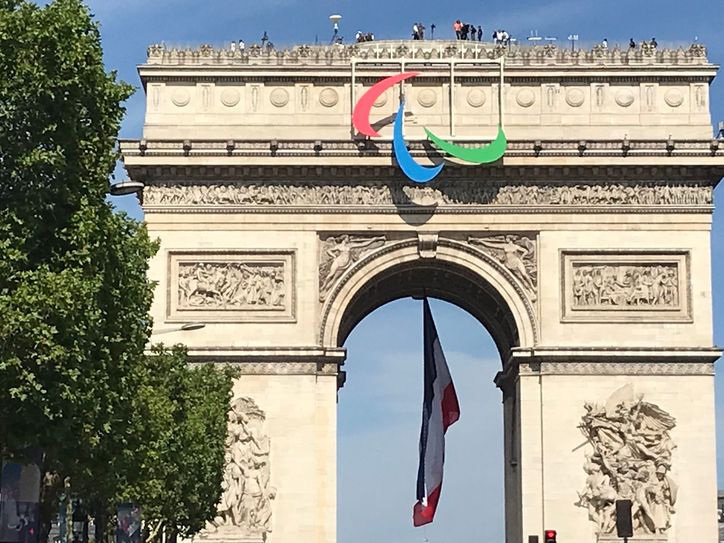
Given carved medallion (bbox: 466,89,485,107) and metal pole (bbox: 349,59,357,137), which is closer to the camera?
metal pole (bbox: 349,59,357,137)

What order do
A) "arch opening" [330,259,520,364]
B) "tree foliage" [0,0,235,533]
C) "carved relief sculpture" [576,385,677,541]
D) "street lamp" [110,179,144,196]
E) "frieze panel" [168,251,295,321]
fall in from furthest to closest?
"arch opening" [330,259,520,364], "frieze panel" [168,251,295,321], "carved relief sculpture" [576,385,677,541], "street lamp" [110,179,144,196], "tree foliage" [0,0,235,533]

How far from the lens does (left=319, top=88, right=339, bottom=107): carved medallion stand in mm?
58594

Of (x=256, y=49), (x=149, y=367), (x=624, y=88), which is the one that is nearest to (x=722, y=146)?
(x=624, y=88)

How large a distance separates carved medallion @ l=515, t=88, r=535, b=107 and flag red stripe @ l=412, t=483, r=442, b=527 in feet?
47.4

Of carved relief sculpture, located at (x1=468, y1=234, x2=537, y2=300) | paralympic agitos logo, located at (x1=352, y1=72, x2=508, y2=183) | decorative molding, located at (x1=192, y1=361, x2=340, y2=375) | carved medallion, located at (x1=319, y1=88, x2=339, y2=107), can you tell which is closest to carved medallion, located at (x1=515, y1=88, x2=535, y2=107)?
paralympic agitos logo, located at (x1=352, y1=72, x2=508, y2=183)

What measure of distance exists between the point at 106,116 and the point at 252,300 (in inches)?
973

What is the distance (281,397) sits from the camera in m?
57.0

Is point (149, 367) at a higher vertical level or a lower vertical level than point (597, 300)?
lower

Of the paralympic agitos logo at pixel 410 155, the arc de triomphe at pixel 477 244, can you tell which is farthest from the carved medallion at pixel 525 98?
the paralympic agitos logo at pixel 410 155

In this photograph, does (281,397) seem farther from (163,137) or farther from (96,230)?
(96,230)

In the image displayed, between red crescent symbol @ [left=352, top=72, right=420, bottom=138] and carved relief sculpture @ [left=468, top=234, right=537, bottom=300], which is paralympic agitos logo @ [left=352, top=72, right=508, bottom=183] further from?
carved relief sculpture @ [left=468, top=234, right=537, bottom=300]

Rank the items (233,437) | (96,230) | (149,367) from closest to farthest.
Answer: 1. (96,230)
2. (149,367)
3. (233,437)

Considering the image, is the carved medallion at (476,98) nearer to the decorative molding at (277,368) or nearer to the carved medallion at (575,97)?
the carved medallion at (575,97)

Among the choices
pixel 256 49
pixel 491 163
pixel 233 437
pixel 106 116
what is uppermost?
pixel 256 49
